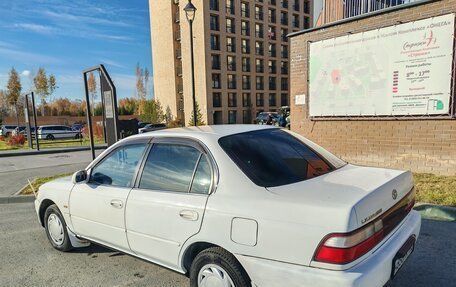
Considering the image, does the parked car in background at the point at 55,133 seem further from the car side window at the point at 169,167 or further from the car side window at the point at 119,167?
the car side window at the point at 169,167

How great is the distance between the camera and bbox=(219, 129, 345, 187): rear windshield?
245 centimetres

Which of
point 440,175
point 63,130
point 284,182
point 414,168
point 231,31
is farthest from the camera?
point 231,31

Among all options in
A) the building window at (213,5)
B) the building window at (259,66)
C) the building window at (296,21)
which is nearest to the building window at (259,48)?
the building window at (259,66)

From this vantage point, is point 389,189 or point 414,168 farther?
point 414,168

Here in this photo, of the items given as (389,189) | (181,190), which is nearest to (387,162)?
(389,189)

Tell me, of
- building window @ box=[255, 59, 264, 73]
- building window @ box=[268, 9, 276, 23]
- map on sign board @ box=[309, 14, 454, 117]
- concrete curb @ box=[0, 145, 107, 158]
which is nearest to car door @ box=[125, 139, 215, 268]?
map on sign board @ box=[309, 14, 454, 117]

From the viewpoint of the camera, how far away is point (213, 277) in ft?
7.82

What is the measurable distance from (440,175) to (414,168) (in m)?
0.52

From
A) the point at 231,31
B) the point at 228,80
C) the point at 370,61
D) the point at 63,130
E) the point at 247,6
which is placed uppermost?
the point at 247,6

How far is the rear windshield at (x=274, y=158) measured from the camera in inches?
96.6

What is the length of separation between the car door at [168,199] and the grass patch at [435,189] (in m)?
4.24

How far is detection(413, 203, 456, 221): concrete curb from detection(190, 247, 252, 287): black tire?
12.0ft

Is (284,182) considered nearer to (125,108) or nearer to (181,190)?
(181,190)

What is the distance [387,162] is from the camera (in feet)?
23.8
